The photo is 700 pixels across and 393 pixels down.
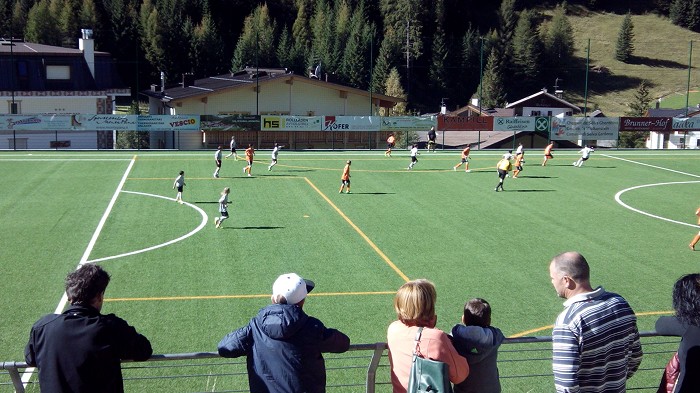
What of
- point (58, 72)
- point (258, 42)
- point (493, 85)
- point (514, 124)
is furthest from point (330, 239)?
point (493, 85)

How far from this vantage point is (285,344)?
19.3 feet

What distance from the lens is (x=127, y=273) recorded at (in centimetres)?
1902

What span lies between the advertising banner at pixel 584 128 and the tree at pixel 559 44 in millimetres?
59627

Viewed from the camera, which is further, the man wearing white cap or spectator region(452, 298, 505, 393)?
the man wearing white cap

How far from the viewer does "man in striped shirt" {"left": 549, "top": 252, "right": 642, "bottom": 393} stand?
5.32 meters

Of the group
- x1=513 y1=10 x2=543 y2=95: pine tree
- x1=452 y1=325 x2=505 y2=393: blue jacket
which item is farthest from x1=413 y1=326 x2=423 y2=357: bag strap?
x1=513 y1=10 x2=543 y2=95: pine tree

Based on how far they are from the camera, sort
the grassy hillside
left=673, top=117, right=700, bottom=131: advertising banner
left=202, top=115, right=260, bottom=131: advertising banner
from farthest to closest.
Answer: the grassy hillside
left=673, top=117, right=700, bottom=131: advertising banner
left=202, top=115, right=260, bottom=131: advertising banner

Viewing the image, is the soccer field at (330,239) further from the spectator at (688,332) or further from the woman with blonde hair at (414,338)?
the woman with blonde hair at (414,338)

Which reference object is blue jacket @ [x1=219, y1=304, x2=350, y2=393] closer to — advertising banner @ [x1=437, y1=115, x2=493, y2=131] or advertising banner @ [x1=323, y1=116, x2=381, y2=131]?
advertising banner @ [x1=323, y1=116, x2=381, y2=131]

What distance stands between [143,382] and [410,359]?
7.22m

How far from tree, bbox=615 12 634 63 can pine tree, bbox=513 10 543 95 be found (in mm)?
19090

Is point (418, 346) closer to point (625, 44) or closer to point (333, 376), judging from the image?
point (333, 376)

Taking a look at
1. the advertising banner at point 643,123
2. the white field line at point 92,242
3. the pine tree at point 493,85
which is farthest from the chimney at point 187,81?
the pine tree at point 493,85

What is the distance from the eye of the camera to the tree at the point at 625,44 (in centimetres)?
11994
